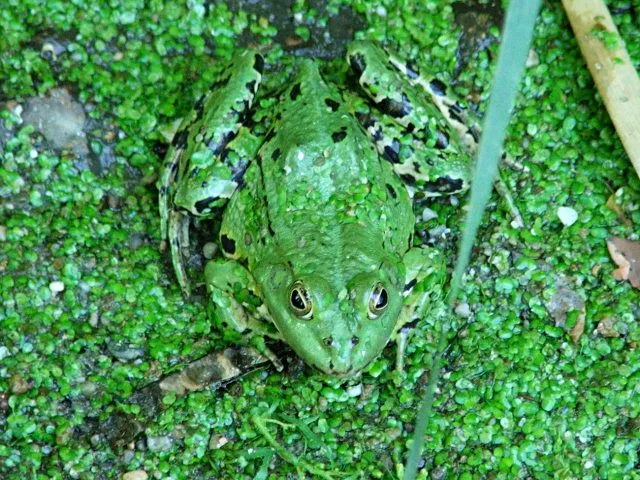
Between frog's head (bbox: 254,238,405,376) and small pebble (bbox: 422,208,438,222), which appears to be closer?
frog's head (bbox: 254,238,405,376)

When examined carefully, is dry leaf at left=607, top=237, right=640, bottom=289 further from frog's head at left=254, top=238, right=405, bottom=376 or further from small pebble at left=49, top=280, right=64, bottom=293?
small pebble at left=49, top=280, right=64, bottom=293

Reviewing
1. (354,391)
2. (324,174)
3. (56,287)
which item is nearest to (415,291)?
(354,391)

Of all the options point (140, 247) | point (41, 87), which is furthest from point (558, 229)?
point (41, 87)

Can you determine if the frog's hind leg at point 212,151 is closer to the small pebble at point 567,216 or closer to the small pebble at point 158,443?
the small pebble at point 158,443

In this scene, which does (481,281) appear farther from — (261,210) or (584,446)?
(261,210)

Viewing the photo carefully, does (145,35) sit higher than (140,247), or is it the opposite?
(145,35)

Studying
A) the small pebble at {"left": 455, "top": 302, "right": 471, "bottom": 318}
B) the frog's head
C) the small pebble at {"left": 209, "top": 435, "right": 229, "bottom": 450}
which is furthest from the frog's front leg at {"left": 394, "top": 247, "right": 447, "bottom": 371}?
the small pebble at {"left": 209, "top": 435, "right": 229, "bottom": 450}
